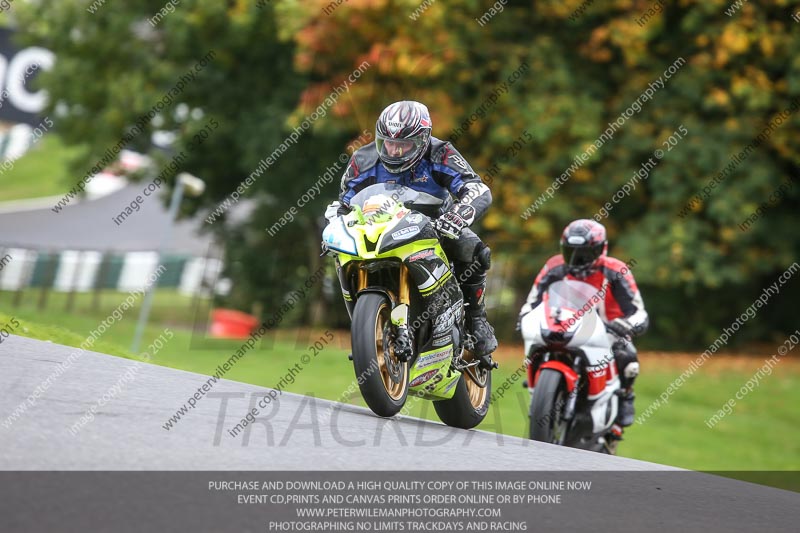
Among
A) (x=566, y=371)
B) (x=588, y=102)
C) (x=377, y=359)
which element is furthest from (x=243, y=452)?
(x=588, y=102)

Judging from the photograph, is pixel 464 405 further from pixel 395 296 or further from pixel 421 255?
pixel 421 255

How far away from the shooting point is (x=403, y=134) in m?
7.34

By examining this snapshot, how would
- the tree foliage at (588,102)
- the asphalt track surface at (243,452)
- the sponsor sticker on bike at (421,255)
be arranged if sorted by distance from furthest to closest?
the tree foliage at (588,102)
the sponsor sticker on bike at (421,255)
the asphalt track surface at (243,452)

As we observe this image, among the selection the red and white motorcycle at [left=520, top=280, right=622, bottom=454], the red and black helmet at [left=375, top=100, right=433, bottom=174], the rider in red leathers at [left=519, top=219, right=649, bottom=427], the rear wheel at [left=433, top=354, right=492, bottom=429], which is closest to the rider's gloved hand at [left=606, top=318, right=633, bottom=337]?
the rider in red leathers at [left=519, top=219, right=649, bottom=427]

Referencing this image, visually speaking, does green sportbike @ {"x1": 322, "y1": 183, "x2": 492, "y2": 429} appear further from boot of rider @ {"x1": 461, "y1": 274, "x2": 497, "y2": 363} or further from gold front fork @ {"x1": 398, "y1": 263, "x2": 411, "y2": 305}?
boot of rider @ {"x1": 461, "y1": 274, "x2": 497, "y2": 363}

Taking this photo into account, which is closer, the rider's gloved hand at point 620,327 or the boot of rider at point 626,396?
the rider's gloved hand at point 620,327

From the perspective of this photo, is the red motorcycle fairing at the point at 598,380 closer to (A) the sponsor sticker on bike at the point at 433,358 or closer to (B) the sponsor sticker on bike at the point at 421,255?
(A) the sponsor sticker on bike at the point at 433,358

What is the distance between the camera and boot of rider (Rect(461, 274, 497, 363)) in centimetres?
830

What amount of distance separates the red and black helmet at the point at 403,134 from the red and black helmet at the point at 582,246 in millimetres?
2432

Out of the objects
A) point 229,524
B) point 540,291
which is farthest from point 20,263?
point 229,524

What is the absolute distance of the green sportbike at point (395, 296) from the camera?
6.95m

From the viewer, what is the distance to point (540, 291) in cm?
964

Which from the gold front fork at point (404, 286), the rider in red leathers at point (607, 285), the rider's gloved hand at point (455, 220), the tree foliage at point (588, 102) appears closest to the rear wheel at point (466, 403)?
the rider in red leathers at point (607, 285)

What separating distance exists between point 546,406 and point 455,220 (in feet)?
6.39
